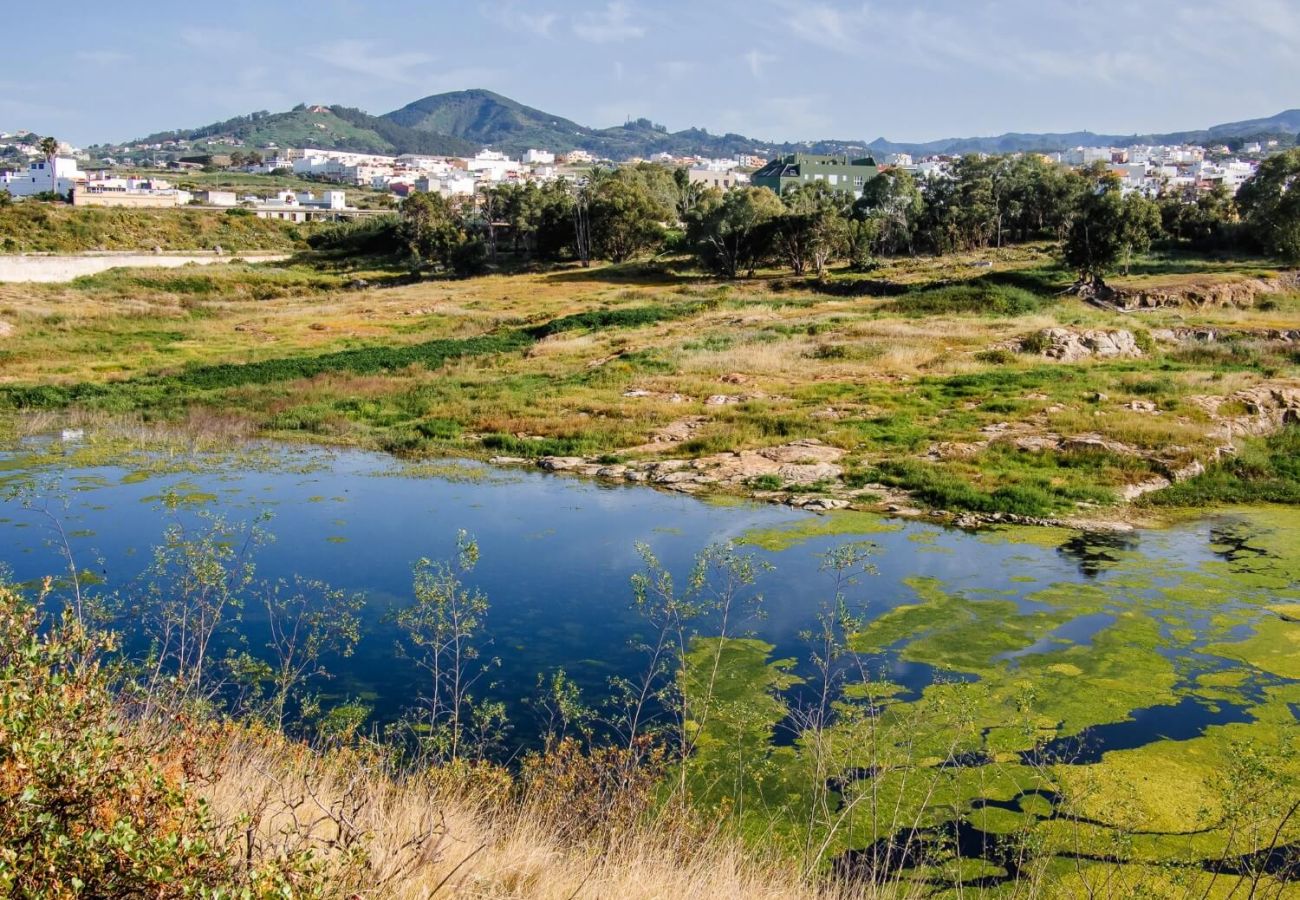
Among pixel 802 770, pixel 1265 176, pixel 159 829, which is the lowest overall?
pixel 802 770

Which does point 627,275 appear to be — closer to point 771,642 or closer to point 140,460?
point 140,460

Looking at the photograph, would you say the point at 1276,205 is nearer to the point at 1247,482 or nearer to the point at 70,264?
the point at 1247,482

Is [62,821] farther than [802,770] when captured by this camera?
No

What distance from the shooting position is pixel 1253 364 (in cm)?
3409

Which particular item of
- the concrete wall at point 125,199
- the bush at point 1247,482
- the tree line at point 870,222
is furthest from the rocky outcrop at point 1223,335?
the concrete wall at point 125,199

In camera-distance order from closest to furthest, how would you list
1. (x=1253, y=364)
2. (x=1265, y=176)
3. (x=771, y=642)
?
(x=771, y=642), (x=1253, y=364), (x=1265, y=176)

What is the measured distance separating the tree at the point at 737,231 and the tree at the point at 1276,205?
89.6ft

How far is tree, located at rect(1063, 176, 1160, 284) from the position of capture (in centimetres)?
4734

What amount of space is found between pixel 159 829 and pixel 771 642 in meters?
10.7

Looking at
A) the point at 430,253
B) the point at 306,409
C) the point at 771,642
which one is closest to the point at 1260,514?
the point at 771,642

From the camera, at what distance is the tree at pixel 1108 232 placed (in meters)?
47.3

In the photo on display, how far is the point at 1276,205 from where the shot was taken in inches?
1980

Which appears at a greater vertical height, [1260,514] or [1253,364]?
[1253,364]

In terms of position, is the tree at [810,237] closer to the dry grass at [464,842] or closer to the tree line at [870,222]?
the tree line at [870,222]
